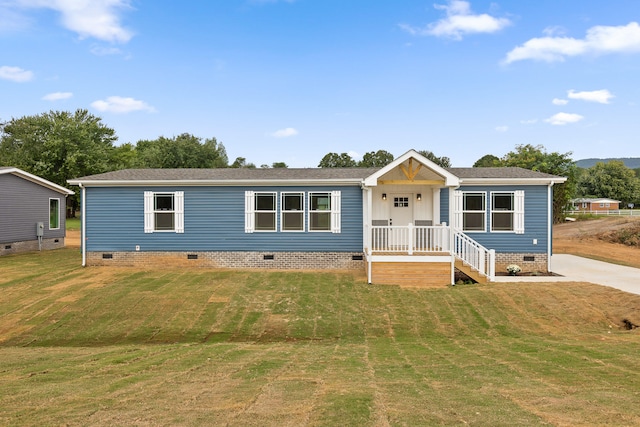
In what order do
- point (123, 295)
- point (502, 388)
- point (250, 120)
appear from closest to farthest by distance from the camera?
point (502, 388), point (123, 295), point (250, 120)

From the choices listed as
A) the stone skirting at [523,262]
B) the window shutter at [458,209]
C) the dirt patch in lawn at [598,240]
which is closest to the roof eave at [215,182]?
the window shutter at [458,209]

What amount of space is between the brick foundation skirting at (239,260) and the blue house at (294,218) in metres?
0.04

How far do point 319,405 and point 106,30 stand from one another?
28412mm

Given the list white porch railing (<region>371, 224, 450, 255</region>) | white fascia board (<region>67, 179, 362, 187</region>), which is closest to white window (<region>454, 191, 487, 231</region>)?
white porch railing (<region>371, 224, 450, 255</region>)

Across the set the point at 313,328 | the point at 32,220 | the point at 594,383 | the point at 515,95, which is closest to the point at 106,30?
the point at 32,220

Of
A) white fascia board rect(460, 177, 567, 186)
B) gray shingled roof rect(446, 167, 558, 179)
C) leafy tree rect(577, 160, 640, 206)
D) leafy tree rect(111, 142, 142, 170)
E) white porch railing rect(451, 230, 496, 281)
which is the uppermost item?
leafy tree rect(111, 142, 142, 170)

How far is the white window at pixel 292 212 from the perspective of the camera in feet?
45.4

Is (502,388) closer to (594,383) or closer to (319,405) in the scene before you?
(594,383)

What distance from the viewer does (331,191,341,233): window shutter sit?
537 inches

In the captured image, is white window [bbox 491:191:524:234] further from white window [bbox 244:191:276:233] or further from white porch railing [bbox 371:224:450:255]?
white window [bbox 244:191:276:233]

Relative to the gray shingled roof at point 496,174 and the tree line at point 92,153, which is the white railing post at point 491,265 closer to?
the gray shingled roof at point 496,174

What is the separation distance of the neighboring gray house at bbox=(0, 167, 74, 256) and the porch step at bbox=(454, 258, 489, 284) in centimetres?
2022

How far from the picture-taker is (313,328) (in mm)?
8164

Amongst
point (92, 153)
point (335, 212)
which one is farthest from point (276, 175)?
point (92, 153)
